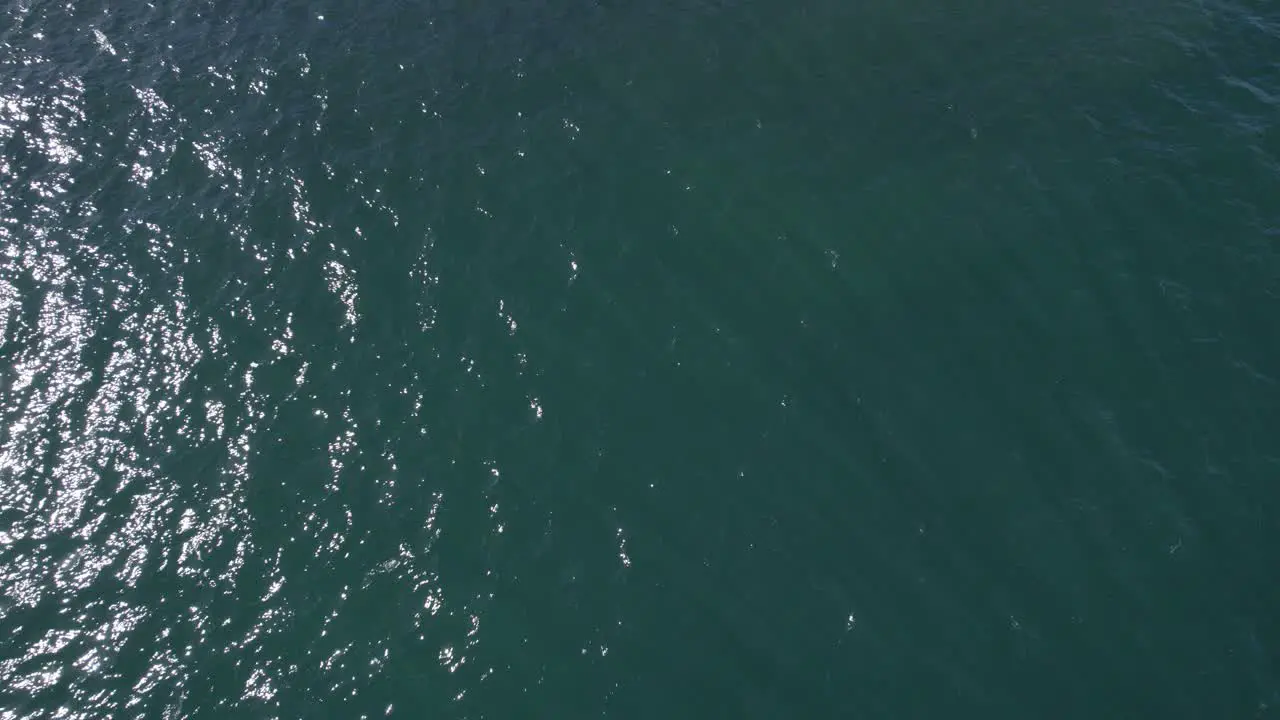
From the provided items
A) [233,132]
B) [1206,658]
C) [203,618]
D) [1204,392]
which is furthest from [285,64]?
[1206,658]

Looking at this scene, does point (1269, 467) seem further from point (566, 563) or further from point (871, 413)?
point (566, 563)

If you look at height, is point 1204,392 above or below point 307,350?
below

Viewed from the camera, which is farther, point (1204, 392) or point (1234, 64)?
point (1234, 64)

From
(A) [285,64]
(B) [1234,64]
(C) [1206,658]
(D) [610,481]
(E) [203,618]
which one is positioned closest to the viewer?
(C) [1206,658]

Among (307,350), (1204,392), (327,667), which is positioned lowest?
(1204,392)

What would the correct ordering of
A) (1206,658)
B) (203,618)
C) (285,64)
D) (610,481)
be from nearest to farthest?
(1206,658), (203,618), (610,481), (285,64)

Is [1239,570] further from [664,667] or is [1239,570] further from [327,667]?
[327,667]
